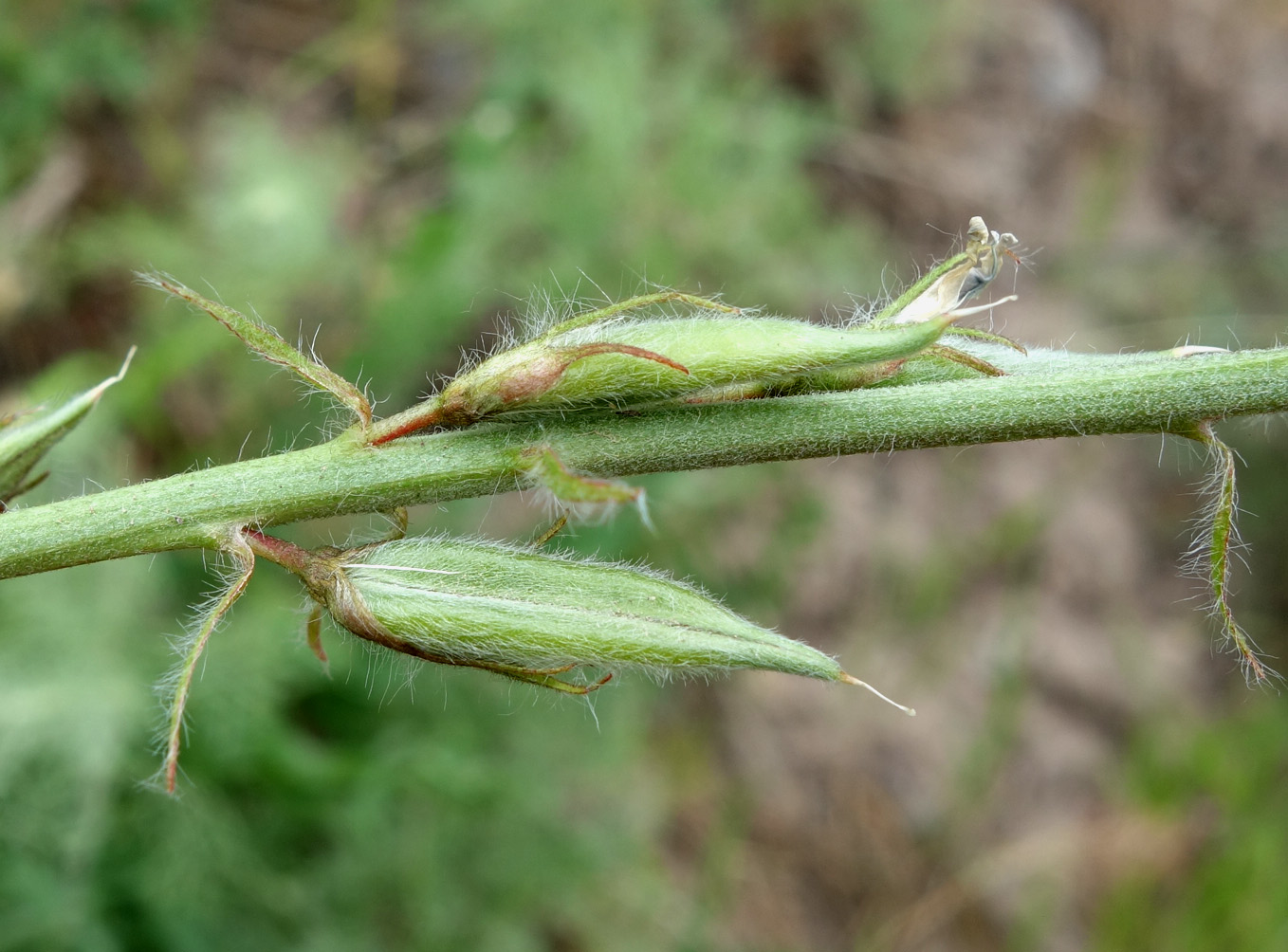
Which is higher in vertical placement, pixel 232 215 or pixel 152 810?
pixel 232 215

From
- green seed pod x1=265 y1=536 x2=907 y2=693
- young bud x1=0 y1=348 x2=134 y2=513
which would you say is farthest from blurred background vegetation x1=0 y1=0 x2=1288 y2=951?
young bud x1=0 y1=348 x2=134 y2=513

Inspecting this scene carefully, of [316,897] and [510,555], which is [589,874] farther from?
[510,555]

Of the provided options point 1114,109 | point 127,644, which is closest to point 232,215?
point 127,644

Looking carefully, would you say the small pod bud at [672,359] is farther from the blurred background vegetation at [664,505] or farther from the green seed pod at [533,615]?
the blurred background vegetation at [664,505]

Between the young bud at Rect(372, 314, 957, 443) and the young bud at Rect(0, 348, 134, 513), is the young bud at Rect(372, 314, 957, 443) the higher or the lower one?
the higher one

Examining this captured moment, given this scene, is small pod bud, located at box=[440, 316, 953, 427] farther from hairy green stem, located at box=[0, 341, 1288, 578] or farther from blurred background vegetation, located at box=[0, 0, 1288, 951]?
blurred background vegetation, located at box=[0, 0, 1288, 951]
